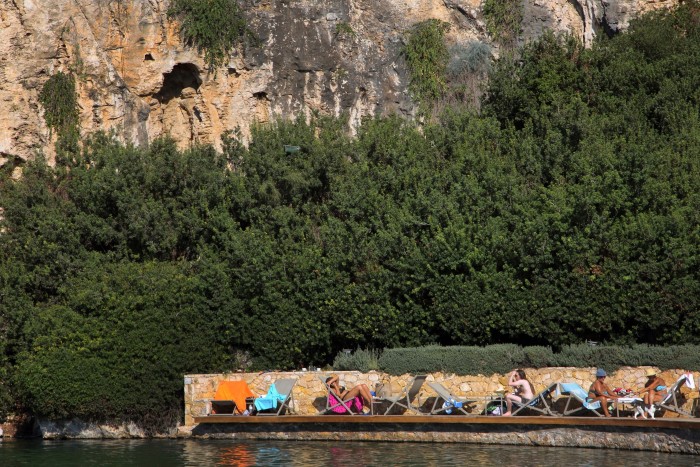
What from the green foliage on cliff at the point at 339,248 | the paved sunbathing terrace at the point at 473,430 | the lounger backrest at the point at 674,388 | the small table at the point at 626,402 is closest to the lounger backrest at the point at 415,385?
the paved sunbathing terrace at the point at 473,430

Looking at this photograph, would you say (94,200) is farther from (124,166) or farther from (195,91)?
(195,91)

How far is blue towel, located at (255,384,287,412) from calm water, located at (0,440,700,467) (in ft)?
2.86

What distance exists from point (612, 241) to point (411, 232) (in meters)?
5.19

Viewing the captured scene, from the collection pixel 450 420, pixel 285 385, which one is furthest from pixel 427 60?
pixel 450 420

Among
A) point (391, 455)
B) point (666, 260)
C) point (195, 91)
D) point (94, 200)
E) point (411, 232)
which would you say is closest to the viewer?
point (391, 455)

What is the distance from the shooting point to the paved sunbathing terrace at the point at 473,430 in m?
18.5

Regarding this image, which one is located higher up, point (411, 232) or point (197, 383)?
point (411, 232)

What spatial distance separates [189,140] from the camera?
3441 cm

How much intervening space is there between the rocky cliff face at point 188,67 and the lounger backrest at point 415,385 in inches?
580

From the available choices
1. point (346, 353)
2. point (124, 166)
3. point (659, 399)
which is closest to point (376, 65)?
point (124, 166)

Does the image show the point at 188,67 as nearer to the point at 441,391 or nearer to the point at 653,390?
the point at 441,391

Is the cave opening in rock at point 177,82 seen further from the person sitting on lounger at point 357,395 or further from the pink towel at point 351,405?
the pink towel at point 351,405

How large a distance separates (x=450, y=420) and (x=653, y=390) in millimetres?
4163

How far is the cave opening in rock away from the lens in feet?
112
